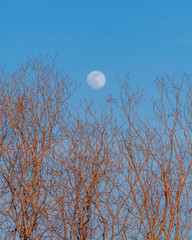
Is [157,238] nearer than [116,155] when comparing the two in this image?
Yes

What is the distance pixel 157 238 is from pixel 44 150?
3.39 meters

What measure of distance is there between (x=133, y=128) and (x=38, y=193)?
9.16ft

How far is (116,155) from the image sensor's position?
30.1 ft

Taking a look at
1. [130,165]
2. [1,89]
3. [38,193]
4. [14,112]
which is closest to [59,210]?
[38,193]

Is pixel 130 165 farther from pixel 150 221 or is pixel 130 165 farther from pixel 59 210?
pixel 59 210

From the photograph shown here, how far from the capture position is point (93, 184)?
903 centimetres

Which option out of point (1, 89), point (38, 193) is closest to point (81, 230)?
point (38, 193)

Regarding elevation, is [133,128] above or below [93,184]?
above

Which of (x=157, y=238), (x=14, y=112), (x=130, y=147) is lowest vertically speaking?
(x=157, y=238)

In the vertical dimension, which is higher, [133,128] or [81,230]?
[133,128]

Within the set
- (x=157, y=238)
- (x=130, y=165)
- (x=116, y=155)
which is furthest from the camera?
(x=116, y=155)

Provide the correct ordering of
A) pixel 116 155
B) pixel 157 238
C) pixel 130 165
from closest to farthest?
pixel 157 238
pixel 130 165
pixel 116 155

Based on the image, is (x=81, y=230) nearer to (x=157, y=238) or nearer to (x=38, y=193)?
(x=38, y=193)

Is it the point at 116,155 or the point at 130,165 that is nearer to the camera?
the point at 130,165
